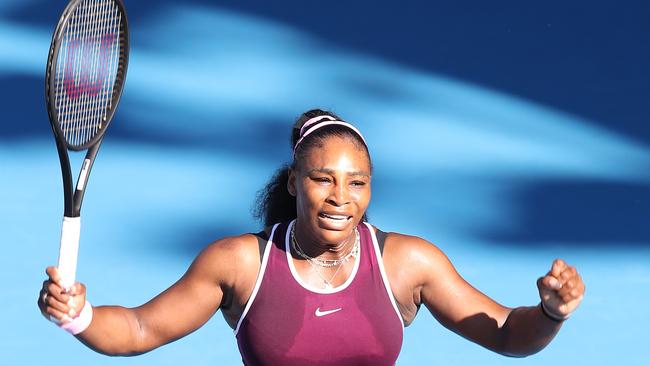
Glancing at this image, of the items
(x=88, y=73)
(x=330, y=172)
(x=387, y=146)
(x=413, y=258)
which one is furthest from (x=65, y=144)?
(x=387, y=146)

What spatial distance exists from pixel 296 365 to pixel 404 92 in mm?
3393

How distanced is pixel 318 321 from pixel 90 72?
1.03 m

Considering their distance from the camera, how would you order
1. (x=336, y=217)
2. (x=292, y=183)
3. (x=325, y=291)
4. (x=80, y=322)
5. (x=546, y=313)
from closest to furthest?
(x=80, y=322) → (x=546, y=313) → (x=336, y=217) → (x=325, y=291) → (x=292, y=183)

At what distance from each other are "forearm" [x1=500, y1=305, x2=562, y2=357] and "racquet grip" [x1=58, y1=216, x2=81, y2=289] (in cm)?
126

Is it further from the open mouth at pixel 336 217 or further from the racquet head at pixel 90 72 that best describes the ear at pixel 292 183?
the racquet head at pixel 90 72

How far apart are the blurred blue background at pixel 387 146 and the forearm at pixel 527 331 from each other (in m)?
1.41

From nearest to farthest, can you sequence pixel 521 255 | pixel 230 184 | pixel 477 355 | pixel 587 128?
1. pixel 477 355
2. pixel 521 255
3. pixel 230 184
4. pixel 587 128

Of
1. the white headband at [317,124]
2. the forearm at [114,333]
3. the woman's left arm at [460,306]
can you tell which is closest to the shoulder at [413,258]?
the woman's left arm at [460,306]

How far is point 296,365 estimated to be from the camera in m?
3.50

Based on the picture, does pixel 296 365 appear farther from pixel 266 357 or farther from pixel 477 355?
pixel 477 355

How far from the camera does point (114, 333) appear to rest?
3.35m

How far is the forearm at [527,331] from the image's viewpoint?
3.35 meters

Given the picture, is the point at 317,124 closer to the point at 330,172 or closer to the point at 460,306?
the point at 330,172

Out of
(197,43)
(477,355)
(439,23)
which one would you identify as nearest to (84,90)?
(477,355)
